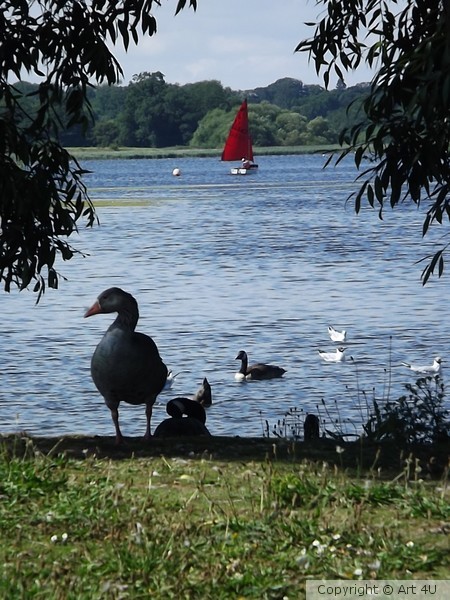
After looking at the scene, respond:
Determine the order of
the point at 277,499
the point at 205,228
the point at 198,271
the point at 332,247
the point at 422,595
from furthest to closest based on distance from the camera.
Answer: the point at 205,228
the point at 332,247
the point at 198,271
the point at 277,499
the point at 422,595

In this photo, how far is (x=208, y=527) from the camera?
7.28 m

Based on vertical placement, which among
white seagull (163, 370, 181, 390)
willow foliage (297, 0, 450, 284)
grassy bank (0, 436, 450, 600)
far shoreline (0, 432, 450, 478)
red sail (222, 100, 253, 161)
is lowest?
red sail (222, 100, 253, 161)

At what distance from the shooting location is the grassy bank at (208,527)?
645 cm

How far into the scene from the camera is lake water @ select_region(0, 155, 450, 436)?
57.0ft

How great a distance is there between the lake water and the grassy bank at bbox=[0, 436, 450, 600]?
5.06m

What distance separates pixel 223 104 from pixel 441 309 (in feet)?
575

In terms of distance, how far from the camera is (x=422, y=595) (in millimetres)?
6297

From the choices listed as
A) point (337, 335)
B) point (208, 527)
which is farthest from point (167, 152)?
point (208, 527)

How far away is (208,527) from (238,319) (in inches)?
720

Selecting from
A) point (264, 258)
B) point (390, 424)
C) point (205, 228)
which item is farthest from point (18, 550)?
point (205, 228)

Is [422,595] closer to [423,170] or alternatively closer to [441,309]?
[423,170]

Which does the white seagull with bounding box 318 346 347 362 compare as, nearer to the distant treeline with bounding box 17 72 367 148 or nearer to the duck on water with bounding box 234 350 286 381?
the duck on water with bounding box 234 350 286 381
